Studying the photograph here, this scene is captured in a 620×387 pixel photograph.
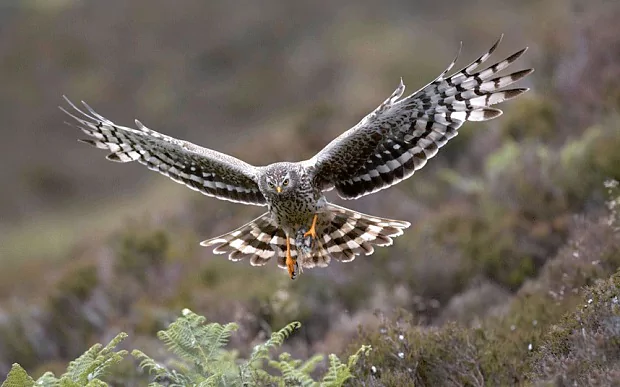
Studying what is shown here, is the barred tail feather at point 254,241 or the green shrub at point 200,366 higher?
the barred tail feather at point 254,241

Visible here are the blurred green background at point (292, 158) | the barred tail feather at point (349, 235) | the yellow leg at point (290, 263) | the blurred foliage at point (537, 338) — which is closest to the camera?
the blurred foliage at point (537, 338)

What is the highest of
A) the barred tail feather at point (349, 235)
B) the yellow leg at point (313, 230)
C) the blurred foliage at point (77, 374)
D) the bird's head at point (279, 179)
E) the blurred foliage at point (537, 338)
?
the bird's head at point (279, 179)

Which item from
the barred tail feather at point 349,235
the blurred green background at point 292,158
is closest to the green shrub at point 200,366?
the barred tail feather at point 349,235

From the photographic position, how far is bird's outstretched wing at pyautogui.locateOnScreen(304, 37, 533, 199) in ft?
23.4

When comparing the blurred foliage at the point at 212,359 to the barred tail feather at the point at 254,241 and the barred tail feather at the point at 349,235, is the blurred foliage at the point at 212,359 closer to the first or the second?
the barred tail feather at the point at 349,235

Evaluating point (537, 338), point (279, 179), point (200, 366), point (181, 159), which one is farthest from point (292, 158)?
point (537, 338)

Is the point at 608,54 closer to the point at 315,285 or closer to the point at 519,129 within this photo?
the point at 519,129

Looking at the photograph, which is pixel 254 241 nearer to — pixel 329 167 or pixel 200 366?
pixel 329 167

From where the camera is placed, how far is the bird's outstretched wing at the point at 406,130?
7117mm

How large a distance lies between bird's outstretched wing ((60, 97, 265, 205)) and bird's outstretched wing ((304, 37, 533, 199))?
848 mm

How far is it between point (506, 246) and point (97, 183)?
2277 cm

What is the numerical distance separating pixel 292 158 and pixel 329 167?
898 centimetres

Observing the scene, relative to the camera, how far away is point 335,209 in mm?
8188

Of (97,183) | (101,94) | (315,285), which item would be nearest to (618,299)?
(315,285)
